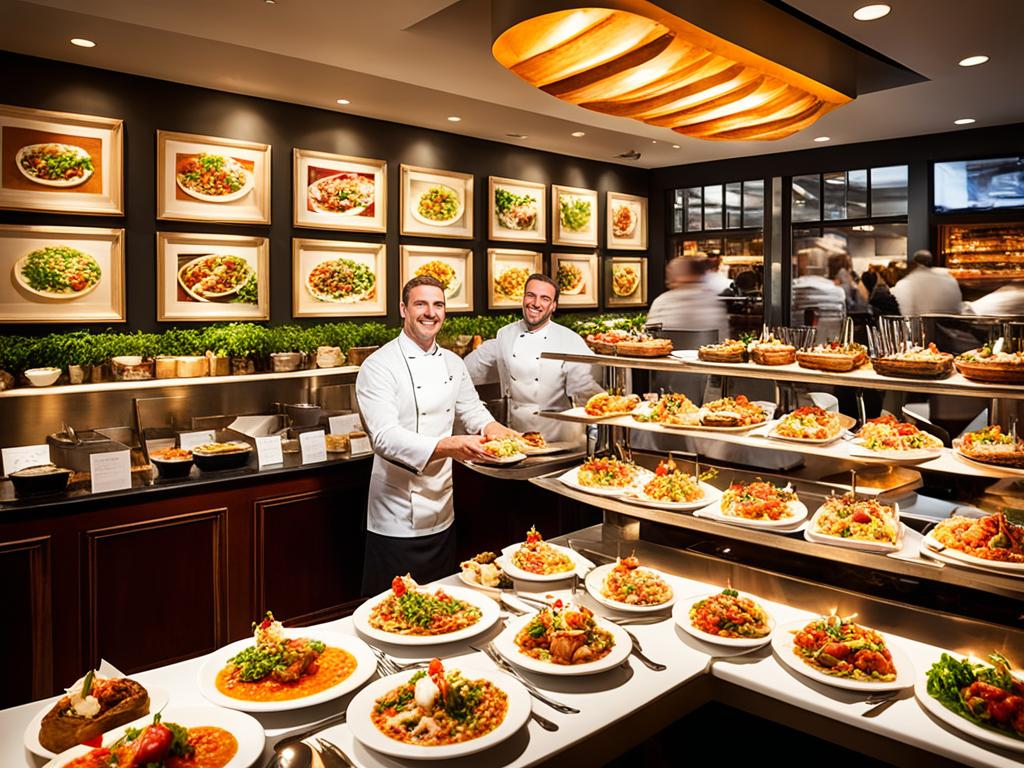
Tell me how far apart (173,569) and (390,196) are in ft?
12.6

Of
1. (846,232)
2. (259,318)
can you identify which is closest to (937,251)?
(846,232)

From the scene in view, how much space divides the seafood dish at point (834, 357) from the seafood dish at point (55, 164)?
449 centimetres

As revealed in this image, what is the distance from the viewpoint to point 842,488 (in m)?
2.76

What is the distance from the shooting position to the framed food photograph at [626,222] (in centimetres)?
884

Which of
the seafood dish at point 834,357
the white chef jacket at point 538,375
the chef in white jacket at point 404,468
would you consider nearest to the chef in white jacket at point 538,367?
the white chef jacket at point 538,375

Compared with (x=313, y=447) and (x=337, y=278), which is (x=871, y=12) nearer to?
(x=313, y=447)

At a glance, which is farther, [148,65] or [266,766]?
[148,65]

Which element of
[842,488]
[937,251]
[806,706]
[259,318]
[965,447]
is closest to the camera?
[806,706]

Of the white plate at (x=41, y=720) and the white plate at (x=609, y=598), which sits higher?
the white plate at (x=609, y=598)

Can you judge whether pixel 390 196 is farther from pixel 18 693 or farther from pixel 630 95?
pixel 18 693

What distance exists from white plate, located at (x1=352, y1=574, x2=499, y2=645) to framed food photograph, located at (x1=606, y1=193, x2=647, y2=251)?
678cm

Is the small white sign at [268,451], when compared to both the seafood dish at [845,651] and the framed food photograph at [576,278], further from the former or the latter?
the framed food photograph at [576,278]

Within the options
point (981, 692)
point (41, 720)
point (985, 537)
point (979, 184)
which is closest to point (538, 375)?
point (985, 537)

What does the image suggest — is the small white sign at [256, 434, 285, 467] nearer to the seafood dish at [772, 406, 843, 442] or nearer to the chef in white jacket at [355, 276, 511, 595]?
the chef in white jacket at [355, 276, 511, 595]
